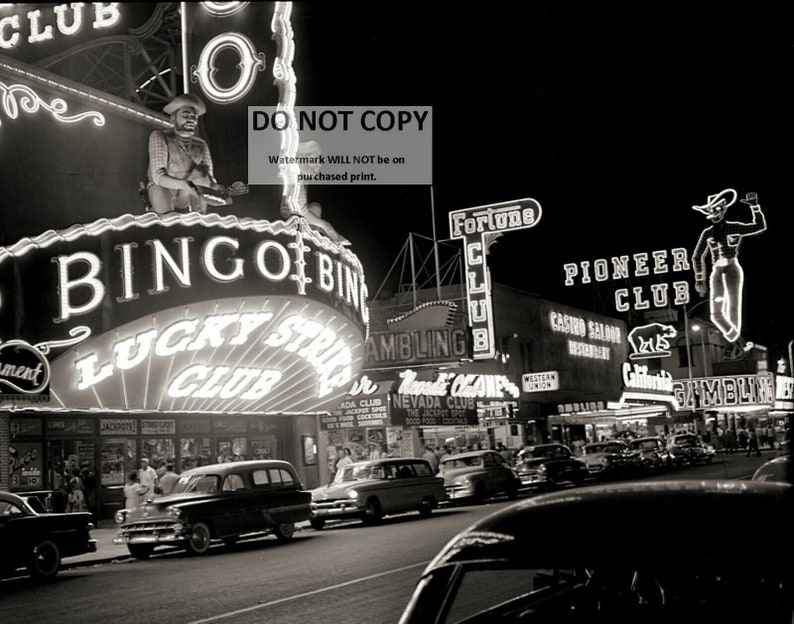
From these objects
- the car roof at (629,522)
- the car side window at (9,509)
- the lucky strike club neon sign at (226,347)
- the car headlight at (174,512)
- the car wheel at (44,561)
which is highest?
the lucky strike club neon sign at (226,347)

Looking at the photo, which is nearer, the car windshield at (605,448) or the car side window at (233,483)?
the car side window at (233,483)

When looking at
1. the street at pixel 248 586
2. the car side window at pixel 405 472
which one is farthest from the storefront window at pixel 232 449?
the street at pixel 248 586

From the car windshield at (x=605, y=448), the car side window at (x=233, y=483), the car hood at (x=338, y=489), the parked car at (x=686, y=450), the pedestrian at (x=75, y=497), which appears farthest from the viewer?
the parked car at (x=686, y=450)

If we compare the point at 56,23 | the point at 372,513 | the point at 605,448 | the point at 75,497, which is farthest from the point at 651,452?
the point at 56,23

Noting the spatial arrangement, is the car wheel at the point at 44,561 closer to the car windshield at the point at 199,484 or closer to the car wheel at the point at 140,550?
the car wheel at the point at 140,550

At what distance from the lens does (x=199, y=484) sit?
19.2m

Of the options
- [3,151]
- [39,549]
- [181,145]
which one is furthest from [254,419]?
[39,549]

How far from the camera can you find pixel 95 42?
27078mm

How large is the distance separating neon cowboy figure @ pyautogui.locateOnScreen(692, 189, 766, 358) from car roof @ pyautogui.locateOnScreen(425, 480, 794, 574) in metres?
50.4

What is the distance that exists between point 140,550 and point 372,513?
658 cm

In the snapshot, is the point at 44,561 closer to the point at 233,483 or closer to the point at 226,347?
the point at 233,483

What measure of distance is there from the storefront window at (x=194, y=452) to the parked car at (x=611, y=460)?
1550 centimetres

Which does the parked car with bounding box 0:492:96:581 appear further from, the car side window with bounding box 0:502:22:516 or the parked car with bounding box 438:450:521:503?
the parked car with bounding box 438:450:521:503

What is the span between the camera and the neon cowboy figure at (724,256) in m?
51.5
